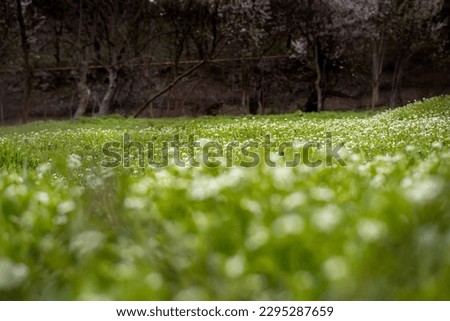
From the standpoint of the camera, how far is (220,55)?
36.3 m

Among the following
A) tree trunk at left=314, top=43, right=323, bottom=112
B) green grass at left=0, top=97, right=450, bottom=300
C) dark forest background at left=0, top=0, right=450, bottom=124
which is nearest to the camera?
green grass at left=0, top=97, right=450, bottom=300

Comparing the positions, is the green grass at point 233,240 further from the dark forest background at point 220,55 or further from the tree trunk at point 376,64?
the tree trunk at point 376,64

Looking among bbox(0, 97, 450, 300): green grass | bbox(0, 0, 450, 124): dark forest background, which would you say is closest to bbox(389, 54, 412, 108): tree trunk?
bbox(0, 0, 450, 124): dark forest background

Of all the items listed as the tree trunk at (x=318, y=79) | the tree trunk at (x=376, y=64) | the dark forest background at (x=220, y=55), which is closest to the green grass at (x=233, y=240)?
the dark forest background at (x=220, y=55)

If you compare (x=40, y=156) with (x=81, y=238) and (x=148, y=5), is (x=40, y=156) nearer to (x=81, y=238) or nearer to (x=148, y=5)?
(x=81, y=238)

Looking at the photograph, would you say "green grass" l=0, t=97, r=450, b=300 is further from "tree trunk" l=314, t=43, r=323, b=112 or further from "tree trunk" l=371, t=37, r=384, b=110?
"tree trunk" l=371, t=37, r=384, b=110

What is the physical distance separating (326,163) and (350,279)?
250 centimetres

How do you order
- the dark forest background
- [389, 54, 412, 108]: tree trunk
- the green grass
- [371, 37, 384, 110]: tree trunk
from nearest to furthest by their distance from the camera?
1. the green grass
2. the dark forest background
3. [371, 37, 384, 110]: tree trunk
4. [389, 54, 412, 108]: tree trunk

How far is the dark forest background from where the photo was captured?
32.2 meters

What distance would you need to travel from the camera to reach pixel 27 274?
252 centimetres

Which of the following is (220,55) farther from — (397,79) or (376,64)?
(397,79)

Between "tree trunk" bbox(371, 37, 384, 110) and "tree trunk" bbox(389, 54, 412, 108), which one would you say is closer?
"tree trunk" bbox(371, 37, 384, 110)

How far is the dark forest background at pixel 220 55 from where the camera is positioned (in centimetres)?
3219
